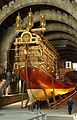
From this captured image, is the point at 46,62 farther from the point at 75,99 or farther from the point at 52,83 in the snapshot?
the point at 75,99

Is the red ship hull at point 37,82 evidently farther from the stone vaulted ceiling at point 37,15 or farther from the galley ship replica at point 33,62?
the stone vaulted ceiling at point 37,15

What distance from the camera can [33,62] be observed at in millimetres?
25250

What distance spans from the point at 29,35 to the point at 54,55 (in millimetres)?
6507

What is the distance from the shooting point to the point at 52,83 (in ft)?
84.7

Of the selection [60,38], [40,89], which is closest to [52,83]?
[40,89]

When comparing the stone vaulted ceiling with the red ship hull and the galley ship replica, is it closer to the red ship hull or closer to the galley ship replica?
the galley ship replica

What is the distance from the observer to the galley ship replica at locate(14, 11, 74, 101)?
24883 mm

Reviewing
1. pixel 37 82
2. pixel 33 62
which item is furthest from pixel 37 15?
pixel 37 82

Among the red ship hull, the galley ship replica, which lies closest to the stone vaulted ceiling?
the galley ship replica

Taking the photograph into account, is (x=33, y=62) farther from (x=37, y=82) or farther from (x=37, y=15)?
(x=37, y=15)

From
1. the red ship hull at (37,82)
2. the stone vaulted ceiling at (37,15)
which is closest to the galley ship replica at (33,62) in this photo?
the red ship hull at (37,82)

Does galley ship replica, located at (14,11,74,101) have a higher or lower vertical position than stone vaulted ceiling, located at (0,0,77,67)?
lower

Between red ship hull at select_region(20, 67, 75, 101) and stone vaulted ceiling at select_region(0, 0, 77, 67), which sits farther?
stone vaulted ceiling at select_region(0, 0, 77, 67)

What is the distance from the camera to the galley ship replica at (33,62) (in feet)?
81.6
